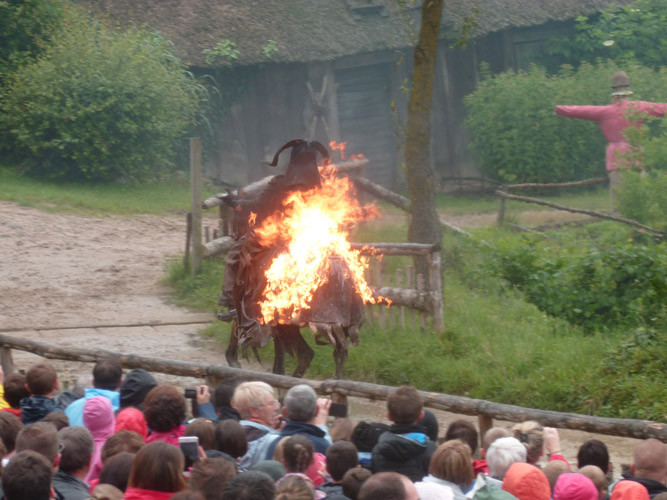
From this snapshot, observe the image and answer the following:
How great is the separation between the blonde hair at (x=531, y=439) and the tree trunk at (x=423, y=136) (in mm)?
6694

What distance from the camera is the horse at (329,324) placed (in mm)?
9195

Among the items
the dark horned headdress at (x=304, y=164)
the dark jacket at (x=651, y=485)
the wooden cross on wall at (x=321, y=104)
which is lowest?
→ the dark jacket at (x=651, y=485)

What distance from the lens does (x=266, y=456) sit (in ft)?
18.5

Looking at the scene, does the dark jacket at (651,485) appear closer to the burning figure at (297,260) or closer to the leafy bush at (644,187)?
the burning figure at (297,260)

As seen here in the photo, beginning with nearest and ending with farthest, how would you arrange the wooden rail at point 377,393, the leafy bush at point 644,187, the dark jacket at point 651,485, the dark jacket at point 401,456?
the dark jacket at point 651,485 → the dark jacket at point 401,456 → the wooden rail at point 377,393 → the leafy bush at point 644,187

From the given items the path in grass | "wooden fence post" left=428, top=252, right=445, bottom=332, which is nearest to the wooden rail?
the path in grass

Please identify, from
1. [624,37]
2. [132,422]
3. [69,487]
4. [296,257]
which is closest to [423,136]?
[296,257]

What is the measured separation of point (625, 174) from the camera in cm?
1514

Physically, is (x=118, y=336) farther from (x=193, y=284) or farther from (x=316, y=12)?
(x=316, y=12)

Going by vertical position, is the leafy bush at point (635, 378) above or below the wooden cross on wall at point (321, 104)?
below

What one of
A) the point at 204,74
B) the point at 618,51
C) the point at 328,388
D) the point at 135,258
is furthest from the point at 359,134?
the point at 328,388

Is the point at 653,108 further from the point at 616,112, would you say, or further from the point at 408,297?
the point at 408,297

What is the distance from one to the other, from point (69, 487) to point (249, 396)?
4.70 ft

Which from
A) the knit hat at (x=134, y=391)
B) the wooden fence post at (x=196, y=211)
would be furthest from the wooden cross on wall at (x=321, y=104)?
the knit hat at (x=134, y=391)
